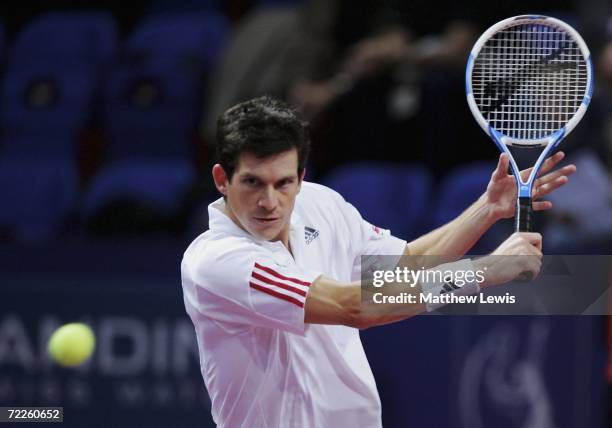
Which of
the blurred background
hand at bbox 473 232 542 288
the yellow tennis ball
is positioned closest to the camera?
hand at bbox 473 232 542 288

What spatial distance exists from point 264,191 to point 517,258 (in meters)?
0.75

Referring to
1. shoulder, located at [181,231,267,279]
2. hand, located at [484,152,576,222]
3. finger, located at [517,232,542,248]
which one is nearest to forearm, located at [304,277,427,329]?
shoulder, located at [181,231,267,279]

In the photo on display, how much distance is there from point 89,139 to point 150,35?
850mm

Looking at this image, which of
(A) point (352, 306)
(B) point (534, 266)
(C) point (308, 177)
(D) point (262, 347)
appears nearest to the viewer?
(B) point (534, 266)

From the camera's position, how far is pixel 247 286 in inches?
132

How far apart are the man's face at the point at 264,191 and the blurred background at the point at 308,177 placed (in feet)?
7.99

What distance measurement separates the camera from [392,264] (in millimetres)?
3631

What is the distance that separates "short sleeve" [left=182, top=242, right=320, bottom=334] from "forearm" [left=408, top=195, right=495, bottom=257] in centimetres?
47

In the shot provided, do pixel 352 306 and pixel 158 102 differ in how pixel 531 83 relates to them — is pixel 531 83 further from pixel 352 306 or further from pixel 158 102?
pixel 158 102

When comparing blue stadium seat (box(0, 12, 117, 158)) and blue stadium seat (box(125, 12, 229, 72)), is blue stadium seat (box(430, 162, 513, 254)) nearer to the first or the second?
blue stadium seat (box(125, 12, 229, 72))

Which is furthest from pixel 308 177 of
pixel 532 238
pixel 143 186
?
pixel 532 238

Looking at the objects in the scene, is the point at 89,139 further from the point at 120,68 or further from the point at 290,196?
the point at 290,196

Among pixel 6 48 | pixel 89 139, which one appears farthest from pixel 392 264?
pixel 6 48

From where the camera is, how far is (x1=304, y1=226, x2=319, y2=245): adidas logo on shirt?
358 centimetres
